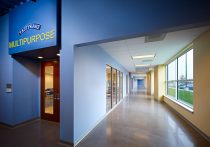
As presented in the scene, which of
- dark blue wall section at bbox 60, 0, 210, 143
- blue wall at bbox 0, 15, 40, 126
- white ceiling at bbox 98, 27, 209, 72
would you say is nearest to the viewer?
dark blue wall section at bbox 60, 0, 210, 143

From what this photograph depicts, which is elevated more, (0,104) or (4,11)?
(4,11)

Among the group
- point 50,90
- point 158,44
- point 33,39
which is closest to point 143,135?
point 158,44

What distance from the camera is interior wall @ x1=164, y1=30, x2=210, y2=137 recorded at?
9.41 ft

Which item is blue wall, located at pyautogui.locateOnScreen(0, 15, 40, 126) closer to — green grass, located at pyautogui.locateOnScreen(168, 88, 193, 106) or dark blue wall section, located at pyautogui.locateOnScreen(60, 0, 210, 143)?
dark blue wall section, located at pyautogui.locateOnScreen(60, 0, 210, 143)

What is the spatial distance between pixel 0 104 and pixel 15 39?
2.41m

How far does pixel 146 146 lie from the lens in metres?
2.55

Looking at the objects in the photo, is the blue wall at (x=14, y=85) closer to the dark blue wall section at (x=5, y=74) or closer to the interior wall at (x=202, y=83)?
the dark blue wall section at (x=5, y=74)

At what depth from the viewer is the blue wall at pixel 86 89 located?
2.69 metres

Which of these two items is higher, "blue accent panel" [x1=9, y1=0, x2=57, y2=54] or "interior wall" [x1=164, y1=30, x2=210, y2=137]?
"blue accent panel" [x1=9, y1=0, x2=57, y2=54]

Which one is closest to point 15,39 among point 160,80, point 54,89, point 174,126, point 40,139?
point 54,89

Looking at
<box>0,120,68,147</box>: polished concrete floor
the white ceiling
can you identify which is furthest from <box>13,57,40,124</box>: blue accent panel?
the white ceiling

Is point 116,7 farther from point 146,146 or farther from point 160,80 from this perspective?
point 160,80

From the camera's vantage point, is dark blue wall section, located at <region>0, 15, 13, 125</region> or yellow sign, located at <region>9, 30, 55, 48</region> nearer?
yellow sign, located at <region>9, 30, 55, 48</region>

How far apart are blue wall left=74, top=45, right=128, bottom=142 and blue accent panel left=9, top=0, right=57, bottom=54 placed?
86 centimetres
